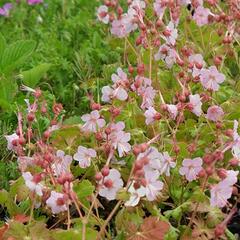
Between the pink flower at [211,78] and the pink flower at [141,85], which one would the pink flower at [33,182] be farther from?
the pink flower at [211,78]

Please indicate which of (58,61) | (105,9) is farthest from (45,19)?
(105,9)

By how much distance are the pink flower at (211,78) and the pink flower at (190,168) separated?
364mm

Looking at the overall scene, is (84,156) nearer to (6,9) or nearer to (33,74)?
(33,74)

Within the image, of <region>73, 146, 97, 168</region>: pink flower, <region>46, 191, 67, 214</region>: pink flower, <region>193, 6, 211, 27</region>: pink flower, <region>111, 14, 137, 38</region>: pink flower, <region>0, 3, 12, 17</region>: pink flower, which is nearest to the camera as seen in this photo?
<region>46, 191, 67, 214</region>: pink flower

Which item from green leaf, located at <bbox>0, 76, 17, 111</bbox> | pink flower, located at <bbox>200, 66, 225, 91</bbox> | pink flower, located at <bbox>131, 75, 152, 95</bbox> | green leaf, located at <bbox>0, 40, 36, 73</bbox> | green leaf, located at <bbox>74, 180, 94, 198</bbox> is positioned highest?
pink flower, located at <bbox>200, 66, 225, 91</bbox>

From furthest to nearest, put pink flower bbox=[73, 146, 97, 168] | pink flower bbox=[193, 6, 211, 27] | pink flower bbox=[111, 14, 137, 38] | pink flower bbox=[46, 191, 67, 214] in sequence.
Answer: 1. pink flower bbox=[193, 6, 211, 27]
2. pink flower bbox=[111, 14, 137, 38]
3. pink flower bbox=[73, 146, 97, 168]
4. pink flower bbox=[46, 191, 67, 214]

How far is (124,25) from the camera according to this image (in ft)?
9.29

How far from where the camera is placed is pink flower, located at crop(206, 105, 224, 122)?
226 centimetres

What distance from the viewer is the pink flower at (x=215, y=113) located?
2.26 meters

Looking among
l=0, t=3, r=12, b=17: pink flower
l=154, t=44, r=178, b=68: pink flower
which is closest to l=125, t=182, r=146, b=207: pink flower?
l=154, t=44, r=178, b=68: pink flower

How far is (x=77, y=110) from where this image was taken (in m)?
2.94

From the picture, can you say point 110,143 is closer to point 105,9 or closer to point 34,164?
point 34,164

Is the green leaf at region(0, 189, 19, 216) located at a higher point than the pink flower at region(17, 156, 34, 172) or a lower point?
lower

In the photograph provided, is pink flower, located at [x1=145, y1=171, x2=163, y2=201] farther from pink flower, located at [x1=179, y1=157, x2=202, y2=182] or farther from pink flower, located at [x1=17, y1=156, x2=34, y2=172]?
pink flower, located at [x1=17, y1=156, x2=34, y2=172]
